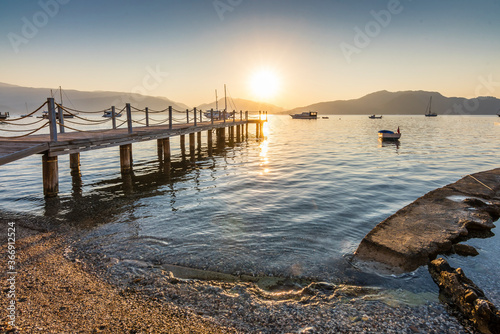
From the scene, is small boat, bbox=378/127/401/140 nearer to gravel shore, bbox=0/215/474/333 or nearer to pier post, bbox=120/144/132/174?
pier post, bbox=120/144/132/174

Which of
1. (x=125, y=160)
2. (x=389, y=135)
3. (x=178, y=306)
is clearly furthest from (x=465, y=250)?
(x=389, y=135)

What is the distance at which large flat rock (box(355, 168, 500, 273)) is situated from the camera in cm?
652

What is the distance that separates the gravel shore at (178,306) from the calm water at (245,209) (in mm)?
692

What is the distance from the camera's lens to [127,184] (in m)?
14.3

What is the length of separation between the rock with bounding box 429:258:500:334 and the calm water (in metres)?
0.28

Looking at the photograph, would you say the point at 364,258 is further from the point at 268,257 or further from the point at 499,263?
the point at 499,263

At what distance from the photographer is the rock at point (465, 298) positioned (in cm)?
436

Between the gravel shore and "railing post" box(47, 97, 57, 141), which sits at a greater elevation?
"railing post" box(47, 97, 57, 141)

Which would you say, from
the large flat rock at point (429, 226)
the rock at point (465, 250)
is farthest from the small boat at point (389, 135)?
the rock at point (465, 250)

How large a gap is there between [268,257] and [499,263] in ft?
17.0

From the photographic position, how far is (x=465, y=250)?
7031 millimetres

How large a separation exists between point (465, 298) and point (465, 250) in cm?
274

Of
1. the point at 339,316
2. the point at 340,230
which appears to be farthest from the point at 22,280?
the point at 340,230

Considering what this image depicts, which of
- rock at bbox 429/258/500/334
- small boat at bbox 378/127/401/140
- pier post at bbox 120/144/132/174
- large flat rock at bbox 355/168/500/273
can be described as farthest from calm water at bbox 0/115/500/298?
small boat at bbox 378/127/401/140
